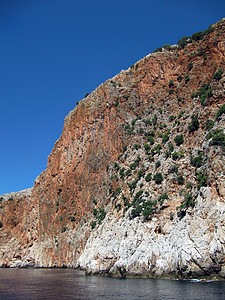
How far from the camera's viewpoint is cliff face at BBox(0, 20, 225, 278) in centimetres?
3284

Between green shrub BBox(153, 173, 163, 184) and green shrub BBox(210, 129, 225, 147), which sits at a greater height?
green shrub BBox(210, 129, 225, 147)

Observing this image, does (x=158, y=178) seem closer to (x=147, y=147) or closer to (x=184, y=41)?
(x=147, y=147)

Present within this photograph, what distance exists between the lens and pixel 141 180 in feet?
165

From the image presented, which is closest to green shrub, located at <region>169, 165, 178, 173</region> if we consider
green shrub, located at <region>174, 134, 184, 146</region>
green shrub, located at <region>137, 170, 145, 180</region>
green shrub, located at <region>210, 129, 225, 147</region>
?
green shrub, located at <region>174, 134, 184, 146</region>

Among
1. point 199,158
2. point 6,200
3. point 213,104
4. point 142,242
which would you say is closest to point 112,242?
point 142,242

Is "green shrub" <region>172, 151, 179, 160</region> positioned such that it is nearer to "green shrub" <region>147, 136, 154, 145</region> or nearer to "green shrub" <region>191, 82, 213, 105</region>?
"green shrub" <region>191, 82, 213, 105</region>

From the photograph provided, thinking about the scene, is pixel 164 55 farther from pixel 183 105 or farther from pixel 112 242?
pixel 112 242

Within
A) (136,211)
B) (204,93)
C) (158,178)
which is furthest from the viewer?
(204,93)

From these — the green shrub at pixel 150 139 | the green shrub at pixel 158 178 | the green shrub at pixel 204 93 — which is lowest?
the green shrub at pixel 158 178

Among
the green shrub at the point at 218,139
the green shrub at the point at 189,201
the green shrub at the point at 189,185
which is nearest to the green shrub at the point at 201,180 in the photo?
the green shrub at the point at 189,201

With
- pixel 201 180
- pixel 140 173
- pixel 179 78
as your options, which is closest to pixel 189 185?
pixel 201 180

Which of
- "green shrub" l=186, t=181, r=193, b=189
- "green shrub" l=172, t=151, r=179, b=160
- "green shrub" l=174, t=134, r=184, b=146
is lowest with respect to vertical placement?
"green shrub" l=186, t=181, r=193, b=189

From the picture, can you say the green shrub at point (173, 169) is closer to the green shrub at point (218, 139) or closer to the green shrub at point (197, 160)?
the green shrub at point (197, 160)

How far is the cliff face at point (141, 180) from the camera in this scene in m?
32.8
